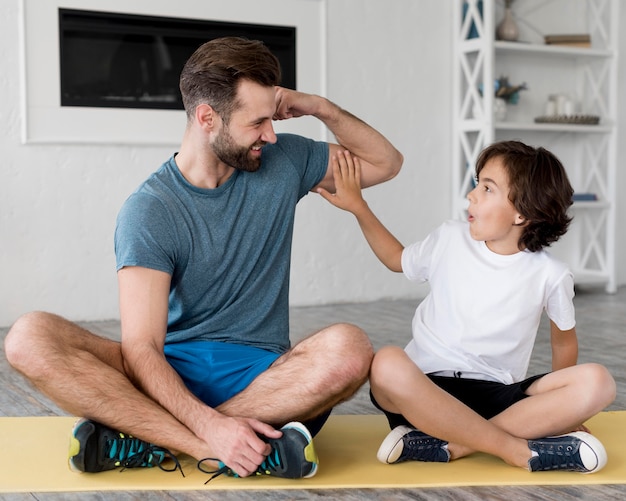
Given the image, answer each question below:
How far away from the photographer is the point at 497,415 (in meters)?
2.00

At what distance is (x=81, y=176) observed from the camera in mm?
4344

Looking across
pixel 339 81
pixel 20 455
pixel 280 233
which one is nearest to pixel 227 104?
pixel 280 233

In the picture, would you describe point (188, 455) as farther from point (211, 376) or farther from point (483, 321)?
point (483, 321)

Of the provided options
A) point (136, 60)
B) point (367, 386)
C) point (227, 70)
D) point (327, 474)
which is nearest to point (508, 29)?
point (136, 60)

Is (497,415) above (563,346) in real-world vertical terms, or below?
below

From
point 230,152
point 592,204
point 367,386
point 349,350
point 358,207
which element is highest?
point 230,152

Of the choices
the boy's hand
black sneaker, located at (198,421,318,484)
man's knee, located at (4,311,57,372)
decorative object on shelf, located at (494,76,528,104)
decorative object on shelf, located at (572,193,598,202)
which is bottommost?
black sneaker, located at (198,421,318,484)

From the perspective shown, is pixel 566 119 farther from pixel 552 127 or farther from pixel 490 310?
pixel 490 310

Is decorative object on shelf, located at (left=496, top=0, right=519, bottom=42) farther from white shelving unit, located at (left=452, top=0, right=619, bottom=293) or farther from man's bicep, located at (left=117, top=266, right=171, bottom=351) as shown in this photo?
man's bicep, located at (left=117, top=266, right=171, bottom=351)

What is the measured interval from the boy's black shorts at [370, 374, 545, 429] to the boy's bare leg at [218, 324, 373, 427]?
170 mm

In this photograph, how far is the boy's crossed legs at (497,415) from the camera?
1.88 m

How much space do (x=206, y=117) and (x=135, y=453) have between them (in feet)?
2.43

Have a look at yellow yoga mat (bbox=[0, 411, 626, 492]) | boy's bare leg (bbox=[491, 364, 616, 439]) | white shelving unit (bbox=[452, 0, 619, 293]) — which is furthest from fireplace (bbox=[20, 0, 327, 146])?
boy's bare leg (bbox=[491, 364, 616, 439])

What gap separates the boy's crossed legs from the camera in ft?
6.17
